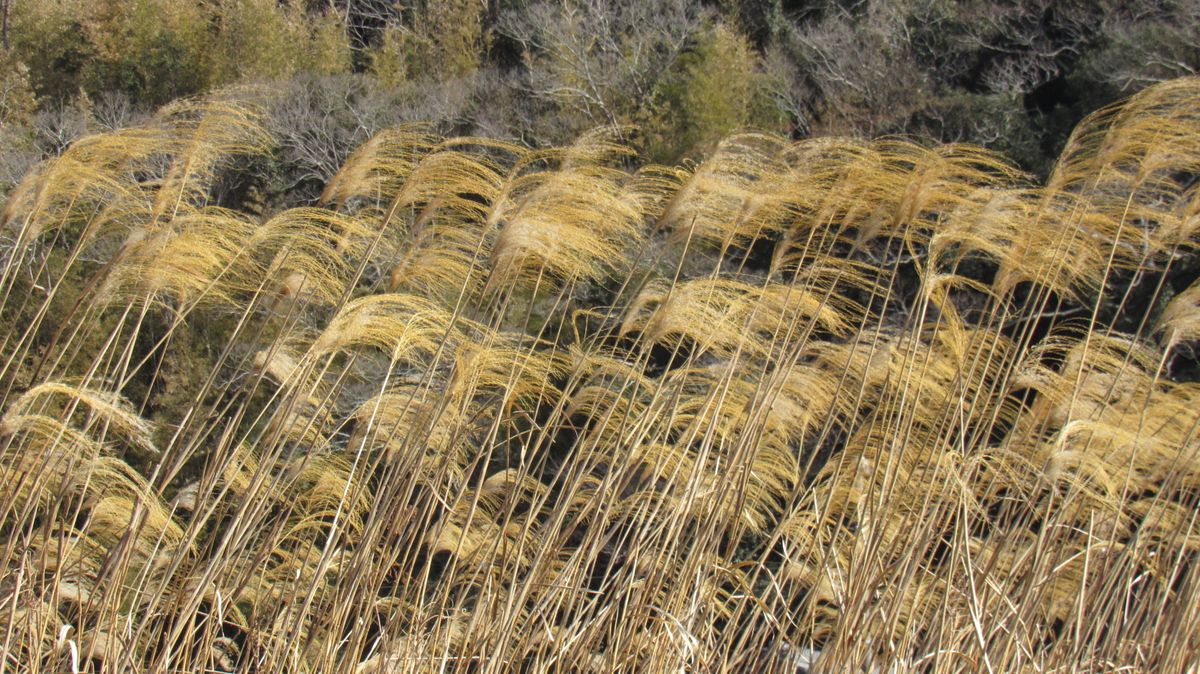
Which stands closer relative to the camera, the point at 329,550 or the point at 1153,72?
the point at 329,550

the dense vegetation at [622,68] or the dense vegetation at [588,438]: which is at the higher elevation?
the dense vegetation at [588,438]

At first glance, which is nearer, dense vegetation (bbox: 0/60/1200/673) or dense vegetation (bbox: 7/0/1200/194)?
dense vegetation (bbox: 0/60/1200/673)

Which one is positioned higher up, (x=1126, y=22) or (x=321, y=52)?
(x=1126, y=22)

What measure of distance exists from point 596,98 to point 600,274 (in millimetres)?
15106

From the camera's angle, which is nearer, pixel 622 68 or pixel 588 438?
pixel 588 438

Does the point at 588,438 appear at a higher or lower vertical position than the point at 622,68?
higher

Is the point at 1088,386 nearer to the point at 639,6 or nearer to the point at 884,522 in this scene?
the point at 884,522

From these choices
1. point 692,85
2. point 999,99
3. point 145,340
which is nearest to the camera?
point 145,340

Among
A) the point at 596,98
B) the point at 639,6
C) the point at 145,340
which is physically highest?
the point at 639,6

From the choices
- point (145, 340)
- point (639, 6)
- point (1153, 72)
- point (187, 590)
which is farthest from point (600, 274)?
point (639, 6)

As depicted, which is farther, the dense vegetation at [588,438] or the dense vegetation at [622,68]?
the dense vegetation at [622,68]

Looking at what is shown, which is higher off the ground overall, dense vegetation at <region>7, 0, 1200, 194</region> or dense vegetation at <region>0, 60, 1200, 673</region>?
dense vegetation at <region>0, 60, 1200, 673</region>

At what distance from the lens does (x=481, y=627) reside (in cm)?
210

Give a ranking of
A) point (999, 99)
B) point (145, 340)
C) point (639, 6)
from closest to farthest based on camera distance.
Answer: point (145, 340) → point (999, 99) → point (639, 6)
